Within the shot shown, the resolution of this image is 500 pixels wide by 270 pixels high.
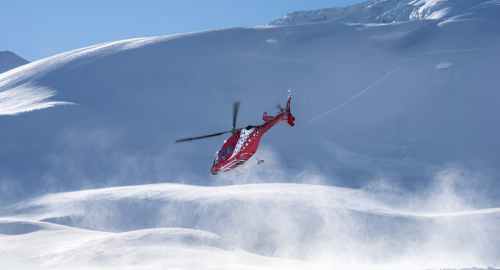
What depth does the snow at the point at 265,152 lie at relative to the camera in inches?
845

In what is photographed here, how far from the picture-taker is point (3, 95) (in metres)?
52.2

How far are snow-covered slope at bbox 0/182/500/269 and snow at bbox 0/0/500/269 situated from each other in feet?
0.37

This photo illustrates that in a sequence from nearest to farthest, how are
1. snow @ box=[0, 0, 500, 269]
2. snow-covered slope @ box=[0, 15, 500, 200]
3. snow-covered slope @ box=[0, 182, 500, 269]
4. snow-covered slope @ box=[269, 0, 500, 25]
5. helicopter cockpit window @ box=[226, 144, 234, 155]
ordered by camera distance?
1. snow-covered slope @ box=[0, 182, 500, 269]
2. snow @ box=[0, 0, 500, 269]
3. helicopter cockpit window @ box=[226, 144, 234, 155]
4. snow-covered slope @ box=[0, 15, 500, 200]
5. snow-covered slope @ box=[269, 0, 500, 25]

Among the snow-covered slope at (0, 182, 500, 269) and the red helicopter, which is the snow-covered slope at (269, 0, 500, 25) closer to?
the snow-covered slope at (0, 182, 500, 269)

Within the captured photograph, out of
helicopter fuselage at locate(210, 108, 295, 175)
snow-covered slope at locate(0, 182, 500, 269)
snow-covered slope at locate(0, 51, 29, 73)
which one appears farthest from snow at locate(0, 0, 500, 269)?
snow-covered slope at locate(0, 51, 29, 73)

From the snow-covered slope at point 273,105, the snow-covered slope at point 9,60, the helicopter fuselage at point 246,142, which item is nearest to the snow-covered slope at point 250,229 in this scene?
the helicopter fuselage at point 246,142

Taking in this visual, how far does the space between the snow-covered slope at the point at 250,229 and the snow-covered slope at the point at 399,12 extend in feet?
155

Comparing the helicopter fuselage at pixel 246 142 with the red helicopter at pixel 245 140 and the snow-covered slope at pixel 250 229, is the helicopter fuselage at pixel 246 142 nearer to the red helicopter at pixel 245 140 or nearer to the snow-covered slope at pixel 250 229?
the red helicopter at pixel 245 140

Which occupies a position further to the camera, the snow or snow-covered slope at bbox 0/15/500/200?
snow-covered slope at bbox 0/15/500/200

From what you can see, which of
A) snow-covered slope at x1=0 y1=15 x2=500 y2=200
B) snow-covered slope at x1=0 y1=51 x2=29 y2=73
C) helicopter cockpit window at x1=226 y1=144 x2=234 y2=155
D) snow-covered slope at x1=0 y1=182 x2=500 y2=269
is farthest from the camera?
snow-covered slope at x1=0 y1=51 x2=29 y2=73

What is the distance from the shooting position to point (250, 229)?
24.8 m

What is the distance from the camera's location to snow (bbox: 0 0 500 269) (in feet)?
70.4

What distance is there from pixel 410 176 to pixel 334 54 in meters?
22.7

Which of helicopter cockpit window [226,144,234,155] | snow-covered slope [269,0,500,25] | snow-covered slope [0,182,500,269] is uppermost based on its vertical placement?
snow-covered slope [269,0,500,25]
